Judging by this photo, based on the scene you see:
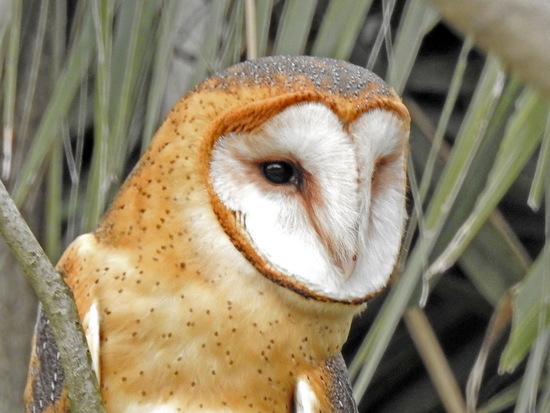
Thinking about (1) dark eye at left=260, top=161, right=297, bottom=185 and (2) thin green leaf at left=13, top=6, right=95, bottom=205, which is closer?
(1) dark eye at left=260, top=161, right=297, bottom=185

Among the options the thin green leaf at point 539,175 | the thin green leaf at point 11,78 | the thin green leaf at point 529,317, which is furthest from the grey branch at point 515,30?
the thin green leaf at point 11,78

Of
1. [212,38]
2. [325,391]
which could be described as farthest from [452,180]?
[212,38]

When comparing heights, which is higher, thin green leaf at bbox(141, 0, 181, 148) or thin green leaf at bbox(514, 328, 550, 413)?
thin green leaf at bbox(141, 0, 181, 148)

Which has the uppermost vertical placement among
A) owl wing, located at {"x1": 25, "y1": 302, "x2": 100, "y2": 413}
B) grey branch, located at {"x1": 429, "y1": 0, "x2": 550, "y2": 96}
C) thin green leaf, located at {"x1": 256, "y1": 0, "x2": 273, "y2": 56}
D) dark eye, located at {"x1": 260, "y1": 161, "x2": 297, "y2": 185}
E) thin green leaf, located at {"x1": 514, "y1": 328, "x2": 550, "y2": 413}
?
grey branch, located at {"x1": 429, "y1": 0, "x2": 550, "y2": 96}

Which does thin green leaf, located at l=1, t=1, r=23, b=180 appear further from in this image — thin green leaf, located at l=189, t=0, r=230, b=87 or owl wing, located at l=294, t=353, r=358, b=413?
owl wing, located at l=294, t=353, r=358, b=413

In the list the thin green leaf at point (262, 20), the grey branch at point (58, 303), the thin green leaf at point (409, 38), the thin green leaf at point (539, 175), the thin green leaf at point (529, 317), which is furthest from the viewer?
the thin green leaf at point (262, 20)

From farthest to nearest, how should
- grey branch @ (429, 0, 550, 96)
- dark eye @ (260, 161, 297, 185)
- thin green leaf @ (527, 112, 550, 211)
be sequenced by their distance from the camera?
dark eye @ (260, 161, 297, 185) → thin green leaf @ (527, 112, 550, 211) → grey branch @ (429, 0, 550, 96)

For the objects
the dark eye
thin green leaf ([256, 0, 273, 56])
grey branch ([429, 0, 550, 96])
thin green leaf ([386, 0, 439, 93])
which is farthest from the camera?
thin green leaf ([256, 0, 273, 56])

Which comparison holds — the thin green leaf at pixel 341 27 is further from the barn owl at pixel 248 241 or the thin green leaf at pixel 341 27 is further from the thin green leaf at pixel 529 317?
the thin green leaf at pixel 529 317

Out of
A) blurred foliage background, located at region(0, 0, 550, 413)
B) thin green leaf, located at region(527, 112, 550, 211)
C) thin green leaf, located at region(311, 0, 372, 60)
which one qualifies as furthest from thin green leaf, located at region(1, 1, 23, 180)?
thin green leaf, located at region(527, 112, 550, 211)
